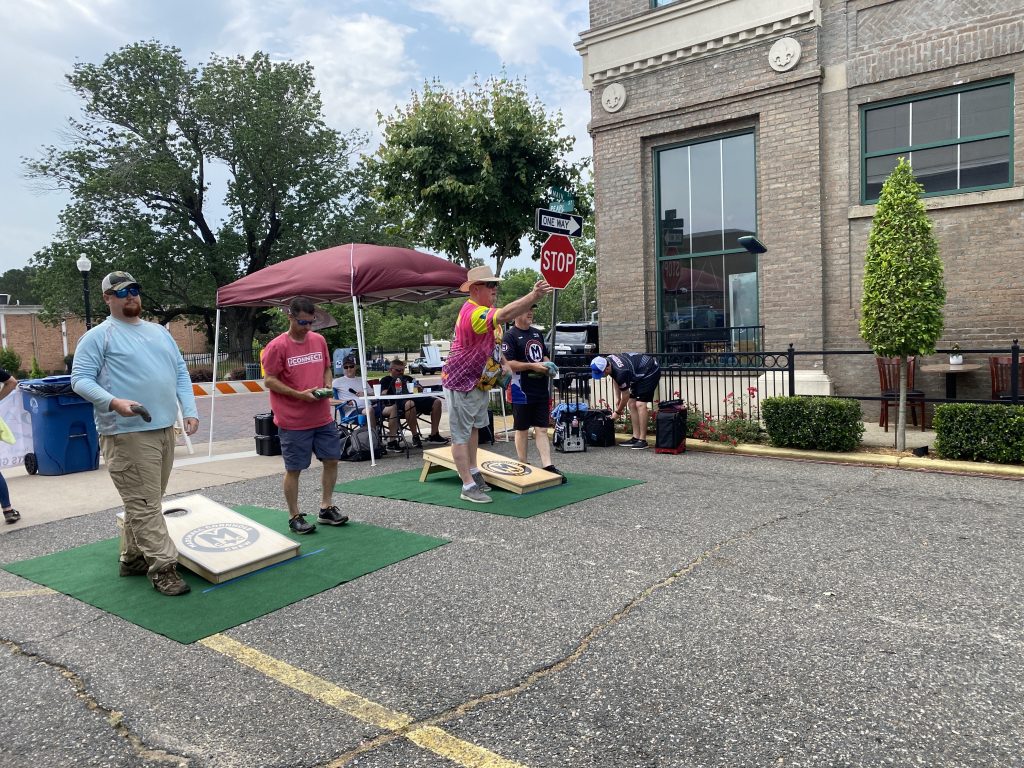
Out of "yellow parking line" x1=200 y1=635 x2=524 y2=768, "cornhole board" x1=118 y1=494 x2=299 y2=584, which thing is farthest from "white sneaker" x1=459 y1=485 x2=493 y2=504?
"yellow parking line" x1=200 y1=635 x2=524 y2=768

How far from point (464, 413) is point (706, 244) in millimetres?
7168

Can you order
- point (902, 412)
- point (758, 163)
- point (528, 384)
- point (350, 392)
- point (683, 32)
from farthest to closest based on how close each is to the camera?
point (683, 32)
point (758, 163)
point (350, 392)
point (902, 412)
point (528, 384)

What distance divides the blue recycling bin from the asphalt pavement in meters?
3.76

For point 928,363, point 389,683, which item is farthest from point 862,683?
point 928,363

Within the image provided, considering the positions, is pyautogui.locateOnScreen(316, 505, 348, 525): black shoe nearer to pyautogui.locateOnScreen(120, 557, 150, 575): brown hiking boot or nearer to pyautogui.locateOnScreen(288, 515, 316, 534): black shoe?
pyautogui.locateOnScreen(288, 515, 316, 534): black shoe

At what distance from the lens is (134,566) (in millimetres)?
4812

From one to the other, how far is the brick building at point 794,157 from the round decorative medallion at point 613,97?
35 mm

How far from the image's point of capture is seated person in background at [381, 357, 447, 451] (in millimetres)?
10195

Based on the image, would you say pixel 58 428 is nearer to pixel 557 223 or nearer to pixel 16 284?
pixel 557 223

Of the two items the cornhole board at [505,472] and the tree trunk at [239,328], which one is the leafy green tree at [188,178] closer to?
the tree trunk at [239,328]

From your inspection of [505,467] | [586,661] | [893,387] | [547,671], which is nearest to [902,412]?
[893,387]

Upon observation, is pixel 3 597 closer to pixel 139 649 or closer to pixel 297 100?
pixel 139 649

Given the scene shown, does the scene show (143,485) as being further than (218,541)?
No

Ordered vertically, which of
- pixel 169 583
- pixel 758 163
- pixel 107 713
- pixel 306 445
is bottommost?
pixel 107 713
